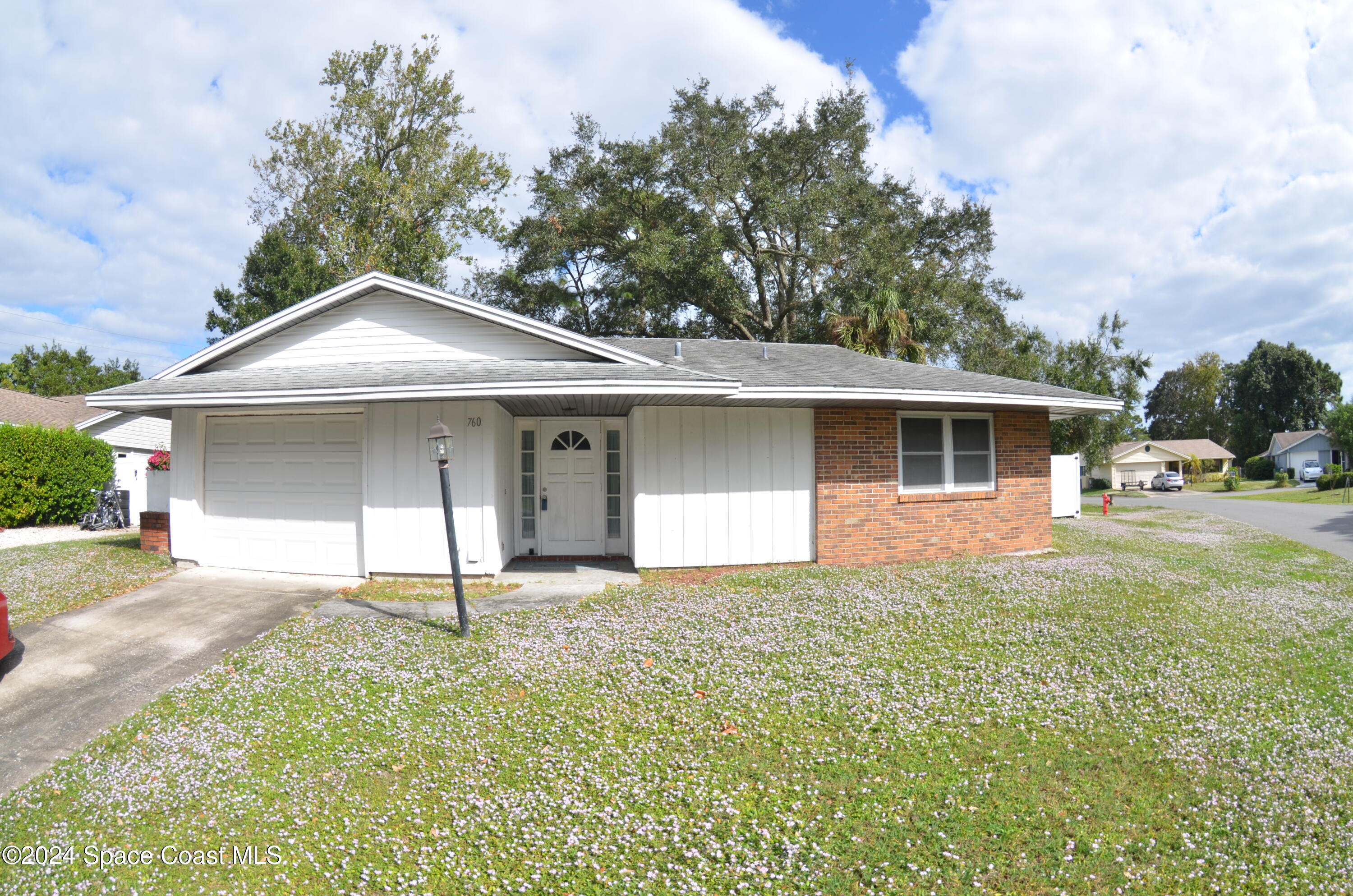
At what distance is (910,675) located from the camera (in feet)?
18.1

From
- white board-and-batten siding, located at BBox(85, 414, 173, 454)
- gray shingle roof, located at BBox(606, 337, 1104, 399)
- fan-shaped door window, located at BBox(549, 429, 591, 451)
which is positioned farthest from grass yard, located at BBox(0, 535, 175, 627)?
white board-and-batten siding, located at BBox(85, 414, 173, 454)

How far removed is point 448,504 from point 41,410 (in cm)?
2725

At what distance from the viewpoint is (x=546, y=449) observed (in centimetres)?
1098

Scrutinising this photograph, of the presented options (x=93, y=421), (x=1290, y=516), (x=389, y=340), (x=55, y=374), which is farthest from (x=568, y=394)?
(x=55, y=374)

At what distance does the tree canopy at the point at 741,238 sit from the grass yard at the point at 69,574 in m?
16.3

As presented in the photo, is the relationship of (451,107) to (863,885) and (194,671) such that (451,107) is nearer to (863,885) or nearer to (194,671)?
(194,671)

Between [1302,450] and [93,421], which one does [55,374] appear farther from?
[1302,450]

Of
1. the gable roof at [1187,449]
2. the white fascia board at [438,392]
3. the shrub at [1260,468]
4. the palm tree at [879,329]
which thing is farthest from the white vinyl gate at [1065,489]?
the shrub at [1260,468]

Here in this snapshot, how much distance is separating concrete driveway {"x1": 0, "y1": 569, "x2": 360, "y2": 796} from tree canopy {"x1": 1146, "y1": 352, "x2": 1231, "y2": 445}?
85.0 metres

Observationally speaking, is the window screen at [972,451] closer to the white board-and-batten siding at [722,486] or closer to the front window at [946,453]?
the front window at [946,453]

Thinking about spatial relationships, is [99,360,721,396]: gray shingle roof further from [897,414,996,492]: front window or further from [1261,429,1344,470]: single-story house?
[1261,429,1344,470]: single-story house

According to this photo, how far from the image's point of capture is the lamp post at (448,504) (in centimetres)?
654

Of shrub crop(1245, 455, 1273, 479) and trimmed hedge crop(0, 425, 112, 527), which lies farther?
shrub crop(1245, 455, 1273, 479)

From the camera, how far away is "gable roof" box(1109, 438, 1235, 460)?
5609 cm
